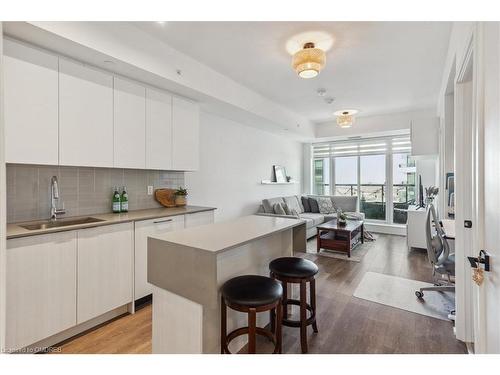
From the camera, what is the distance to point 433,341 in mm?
1978

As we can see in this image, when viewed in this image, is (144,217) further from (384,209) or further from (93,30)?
(384,209)

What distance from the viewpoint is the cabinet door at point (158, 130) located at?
2760mm

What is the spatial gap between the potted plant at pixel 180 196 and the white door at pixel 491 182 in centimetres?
300

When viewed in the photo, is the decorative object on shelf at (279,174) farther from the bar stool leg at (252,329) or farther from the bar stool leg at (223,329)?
the bar stool leg at (252,329)

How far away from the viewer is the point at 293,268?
6.17 ft

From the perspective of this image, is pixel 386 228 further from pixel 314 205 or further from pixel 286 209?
pixel 286 209

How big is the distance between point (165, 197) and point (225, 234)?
1830 millimetres

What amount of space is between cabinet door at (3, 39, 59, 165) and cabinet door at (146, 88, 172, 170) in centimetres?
86

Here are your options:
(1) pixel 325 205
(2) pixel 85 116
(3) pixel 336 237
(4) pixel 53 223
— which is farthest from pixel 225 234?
(1) pixel 325 205

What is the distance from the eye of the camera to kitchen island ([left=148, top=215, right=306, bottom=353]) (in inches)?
55.9

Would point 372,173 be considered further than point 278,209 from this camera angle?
Yes

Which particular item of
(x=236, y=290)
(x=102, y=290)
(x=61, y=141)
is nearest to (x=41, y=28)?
(x=61, y=141)

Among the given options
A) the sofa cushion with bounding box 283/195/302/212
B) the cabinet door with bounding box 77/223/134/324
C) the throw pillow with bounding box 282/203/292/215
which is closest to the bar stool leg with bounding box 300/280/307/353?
the cabinet door with bounding box 77/223/134/324

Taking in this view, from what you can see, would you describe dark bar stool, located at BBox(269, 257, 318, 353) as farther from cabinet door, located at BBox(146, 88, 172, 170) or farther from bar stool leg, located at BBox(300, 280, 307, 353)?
cabinet door, located at BBox(146, 88, 172, 170)
